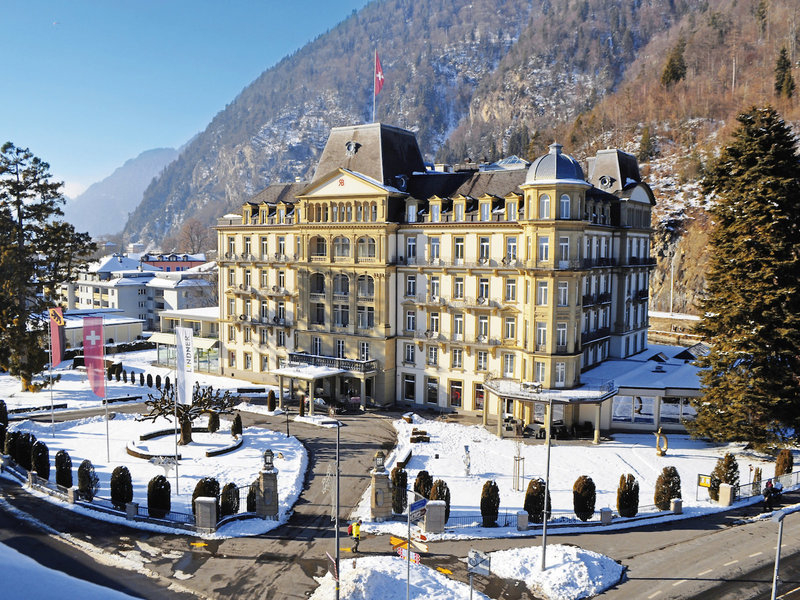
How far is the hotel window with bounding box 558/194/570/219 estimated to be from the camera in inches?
1970

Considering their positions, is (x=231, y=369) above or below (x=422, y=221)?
below

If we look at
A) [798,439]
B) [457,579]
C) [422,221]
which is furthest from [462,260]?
[457,579]

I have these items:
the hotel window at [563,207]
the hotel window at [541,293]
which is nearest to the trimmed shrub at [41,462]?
the hotel window at [541,293]

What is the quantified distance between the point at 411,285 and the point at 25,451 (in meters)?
32.4

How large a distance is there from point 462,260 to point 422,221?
5414 mm

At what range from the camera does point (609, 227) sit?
191 ft

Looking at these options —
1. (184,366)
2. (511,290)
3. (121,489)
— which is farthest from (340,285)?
(121,489)

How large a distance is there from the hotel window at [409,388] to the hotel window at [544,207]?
19.1 metres

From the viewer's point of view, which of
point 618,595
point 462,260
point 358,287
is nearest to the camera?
point 618,595

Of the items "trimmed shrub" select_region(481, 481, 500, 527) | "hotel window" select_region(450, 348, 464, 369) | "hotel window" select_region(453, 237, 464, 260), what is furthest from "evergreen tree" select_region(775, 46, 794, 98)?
"trimmed shrub" select_region(481, 481, 500, 527)

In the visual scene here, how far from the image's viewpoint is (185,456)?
1743 inches

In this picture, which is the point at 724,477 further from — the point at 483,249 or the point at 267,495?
the point at 267,495

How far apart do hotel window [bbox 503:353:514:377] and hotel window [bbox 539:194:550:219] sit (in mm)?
11757

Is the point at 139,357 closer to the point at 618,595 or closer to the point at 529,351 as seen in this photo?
the point at 529,351
